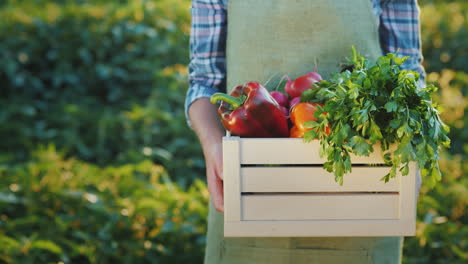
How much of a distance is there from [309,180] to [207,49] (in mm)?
564

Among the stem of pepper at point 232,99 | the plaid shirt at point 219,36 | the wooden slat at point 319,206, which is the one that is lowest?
the wooden slat at point 319,206

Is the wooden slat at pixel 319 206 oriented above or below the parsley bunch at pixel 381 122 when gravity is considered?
below

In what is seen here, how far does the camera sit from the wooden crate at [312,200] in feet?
4.23

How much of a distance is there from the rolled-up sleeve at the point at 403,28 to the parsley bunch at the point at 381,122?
1.40 ft

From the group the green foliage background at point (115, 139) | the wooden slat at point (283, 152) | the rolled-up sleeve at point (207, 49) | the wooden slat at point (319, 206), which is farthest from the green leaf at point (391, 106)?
the green foliage background at point (115, 139)

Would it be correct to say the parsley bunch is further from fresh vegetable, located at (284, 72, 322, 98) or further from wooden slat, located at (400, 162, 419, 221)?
fresh vegetable, located at (284, 72, 322, 98)

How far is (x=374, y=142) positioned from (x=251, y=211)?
1.04ft

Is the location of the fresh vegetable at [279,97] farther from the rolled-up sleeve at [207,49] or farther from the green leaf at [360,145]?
the green leaf at [360,145]

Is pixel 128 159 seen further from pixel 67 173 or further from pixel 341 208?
pixel 341 208

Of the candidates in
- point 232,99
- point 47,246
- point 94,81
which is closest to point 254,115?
point 232,99

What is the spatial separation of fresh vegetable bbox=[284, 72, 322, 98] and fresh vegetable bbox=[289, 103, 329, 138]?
9cm

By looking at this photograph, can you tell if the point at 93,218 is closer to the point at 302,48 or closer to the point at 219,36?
the point at 219,36

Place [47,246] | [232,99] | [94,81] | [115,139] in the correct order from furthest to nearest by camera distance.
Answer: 1. [94,81]
2. [115,139]
3. [47,246]
4. [232,99]

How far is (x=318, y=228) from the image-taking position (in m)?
1.30
